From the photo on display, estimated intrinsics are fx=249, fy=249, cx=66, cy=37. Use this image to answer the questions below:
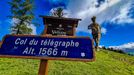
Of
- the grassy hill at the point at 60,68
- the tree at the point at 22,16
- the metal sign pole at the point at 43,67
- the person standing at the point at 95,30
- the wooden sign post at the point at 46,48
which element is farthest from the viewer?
the tree at the point at 22,16

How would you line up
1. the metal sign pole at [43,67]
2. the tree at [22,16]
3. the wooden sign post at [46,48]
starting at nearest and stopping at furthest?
1. the wooden sign post at [46,48]
2. the metal sign pole at [43,67]
3. the tree at [22,16]

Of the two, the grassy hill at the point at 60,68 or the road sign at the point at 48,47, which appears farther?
the grassy hill at the point at 60,68

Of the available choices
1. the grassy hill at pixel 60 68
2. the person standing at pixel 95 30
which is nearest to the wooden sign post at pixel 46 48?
the grassy hill at pixel 60 68

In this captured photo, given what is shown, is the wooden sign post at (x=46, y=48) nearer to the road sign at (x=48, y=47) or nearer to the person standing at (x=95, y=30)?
the road sign at (x=48, y=47)

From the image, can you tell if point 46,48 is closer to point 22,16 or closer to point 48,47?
point 48,47

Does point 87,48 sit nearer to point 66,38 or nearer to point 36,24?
point 66,38

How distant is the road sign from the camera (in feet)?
20.5

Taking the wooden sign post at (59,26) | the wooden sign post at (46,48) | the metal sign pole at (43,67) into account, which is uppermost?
the wooden sign post at (59,26)

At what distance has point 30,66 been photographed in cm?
1728

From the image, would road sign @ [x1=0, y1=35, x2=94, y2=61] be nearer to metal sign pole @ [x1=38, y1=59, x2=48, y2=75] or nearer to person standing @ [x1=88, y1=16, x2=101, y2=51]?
metal sign pole @ [x1=38, y1=59, x2=48, y2=75]

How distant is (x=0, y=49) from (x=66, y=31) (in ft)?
31.3

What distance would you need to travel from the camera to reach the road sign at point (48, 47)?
6238 mm

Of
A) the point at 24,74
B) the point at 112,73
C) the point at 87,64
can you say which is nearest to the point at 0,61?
the point at 24,74

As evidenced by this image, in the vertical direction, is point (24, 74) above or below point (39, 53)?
below
